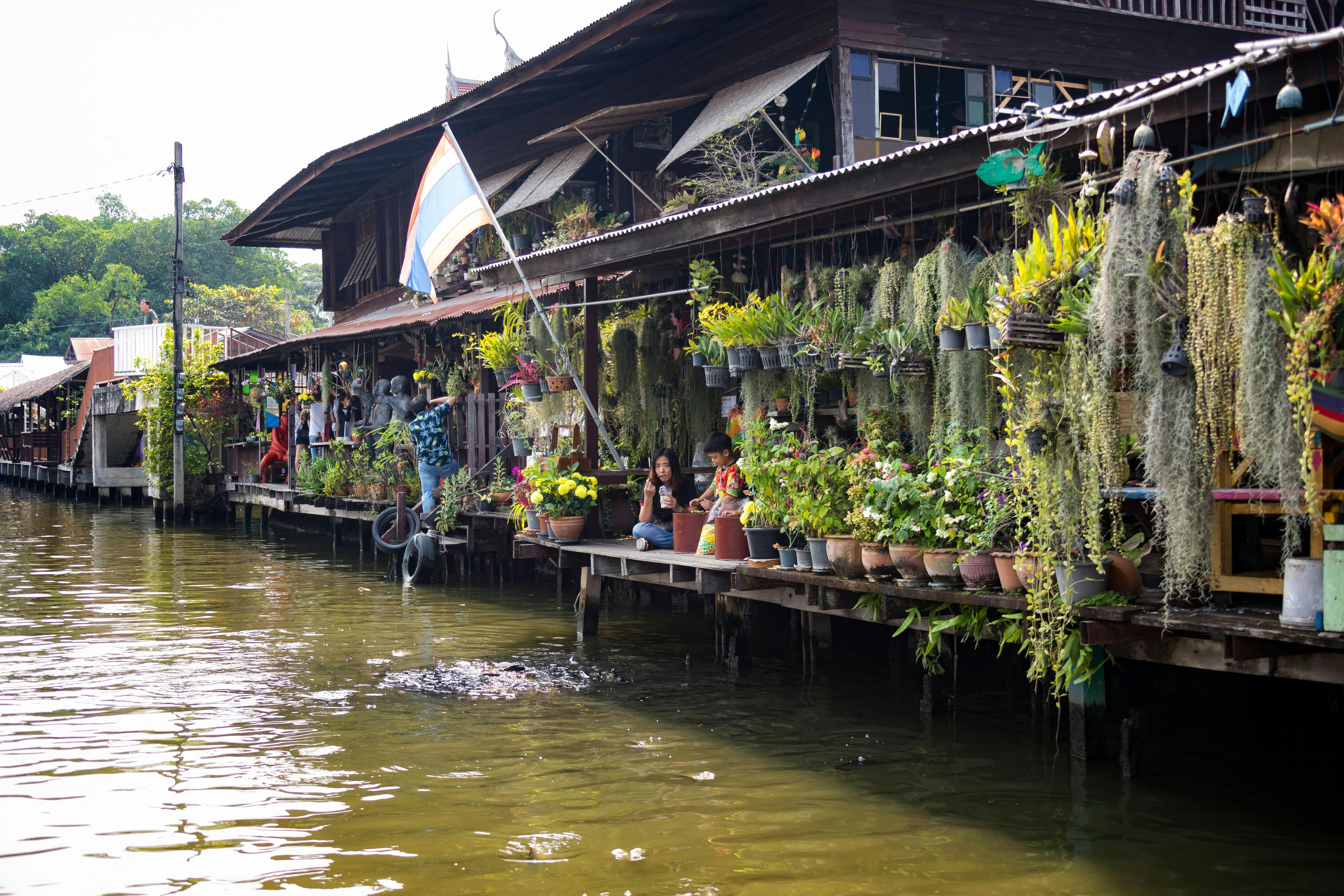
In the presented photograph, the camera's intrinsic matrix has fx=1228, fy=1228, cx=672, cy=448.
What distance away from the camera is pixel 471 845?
6.95 metres

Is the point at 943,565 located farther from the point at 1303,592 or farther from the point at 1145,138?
the point at 1145,138

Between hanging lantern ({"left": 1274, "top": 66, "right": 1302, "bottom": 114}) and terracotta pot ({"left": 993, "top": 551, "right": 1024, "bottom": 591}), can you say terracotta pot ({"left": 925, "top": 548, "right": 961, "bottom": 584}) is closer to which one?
terracotta pot ({"left": 993, "top": 551, "right": 1024, "bottom": 591})

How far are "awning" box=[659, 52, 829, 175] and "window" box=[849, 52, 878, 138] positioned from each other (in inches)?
18.4

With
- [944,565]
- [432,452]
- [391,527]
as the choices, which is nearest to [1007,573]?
[944,565]

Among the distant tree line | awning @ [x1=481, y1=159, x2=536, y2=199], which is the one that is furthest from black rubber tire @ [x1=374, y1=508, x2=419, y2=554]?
the distant tree line

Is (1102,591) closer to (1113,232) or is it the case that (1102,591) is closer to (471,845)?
(1113,232)

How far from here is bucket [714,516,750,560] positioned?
36.1ft

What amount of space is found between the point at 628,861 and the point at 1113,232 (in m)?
4.36

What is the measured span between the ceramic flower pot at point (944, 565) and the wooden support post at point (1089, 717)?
1.04 m

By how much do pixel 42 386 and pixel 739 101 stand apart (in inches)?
1581

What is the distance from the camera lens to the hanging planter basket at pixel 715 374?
12133 mm

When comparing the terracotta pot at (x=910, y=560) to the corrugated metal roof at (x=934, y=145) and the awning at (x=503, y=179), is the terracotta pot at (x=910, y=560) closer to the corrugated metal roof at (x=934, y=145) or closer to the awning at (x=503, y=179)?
the corrugated metal roof at (x=934, y=145)

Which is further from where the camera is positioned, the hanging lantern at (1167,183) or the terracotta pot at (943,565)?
the terracotta pot at (943,565)

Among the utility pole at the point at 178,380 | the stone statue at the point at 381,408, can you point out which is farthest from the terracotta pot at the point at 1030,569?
the utility pole at the point at 178,380
